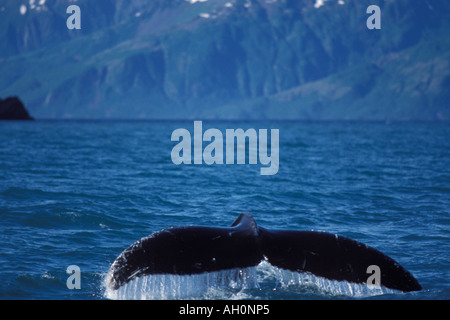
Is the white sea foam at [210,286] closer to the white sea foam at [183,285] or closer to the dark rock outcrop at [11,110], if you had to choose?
the white sea foam at [183,285]

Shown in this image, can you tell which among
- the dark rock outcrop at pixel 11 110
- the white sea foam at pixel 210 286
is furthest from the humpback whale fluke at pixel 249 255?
the dark rock outcrop at pixel 11 110

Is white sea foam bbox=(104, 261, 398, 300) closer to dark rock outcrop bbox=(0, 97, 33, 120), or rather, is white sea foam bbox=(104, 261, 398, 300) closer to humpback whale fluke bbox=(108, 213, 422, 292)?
humpback whale fluke bbox=(108, 213, 422, 292)

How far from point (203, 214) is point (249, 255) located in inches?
334

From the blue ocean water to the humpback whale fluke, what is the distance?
146 millimetres

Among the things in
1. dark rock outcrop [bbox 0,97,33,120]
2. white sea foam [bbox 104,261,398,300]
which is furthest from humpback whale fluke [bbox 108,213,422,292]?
dark rock outcrop [bbox 0,97,33,120]

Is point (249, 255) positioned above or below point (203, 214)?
below

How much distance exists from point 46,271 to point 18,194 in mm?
8526

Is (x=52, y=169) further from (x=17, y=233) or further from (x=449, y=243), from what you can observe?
(x=449, y=243)

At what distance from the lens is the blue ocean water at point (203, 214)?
876 cm

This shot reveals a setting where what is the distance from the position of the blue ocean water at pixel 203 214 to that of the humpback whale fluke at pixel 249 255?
0.15 metres

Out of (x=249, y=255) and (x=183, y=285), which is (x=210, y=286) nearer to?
(x=183, y=285)

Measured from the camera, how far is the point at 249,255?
22.6 feet

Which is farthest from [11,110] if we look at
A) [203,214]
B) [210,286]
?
[210,286]
